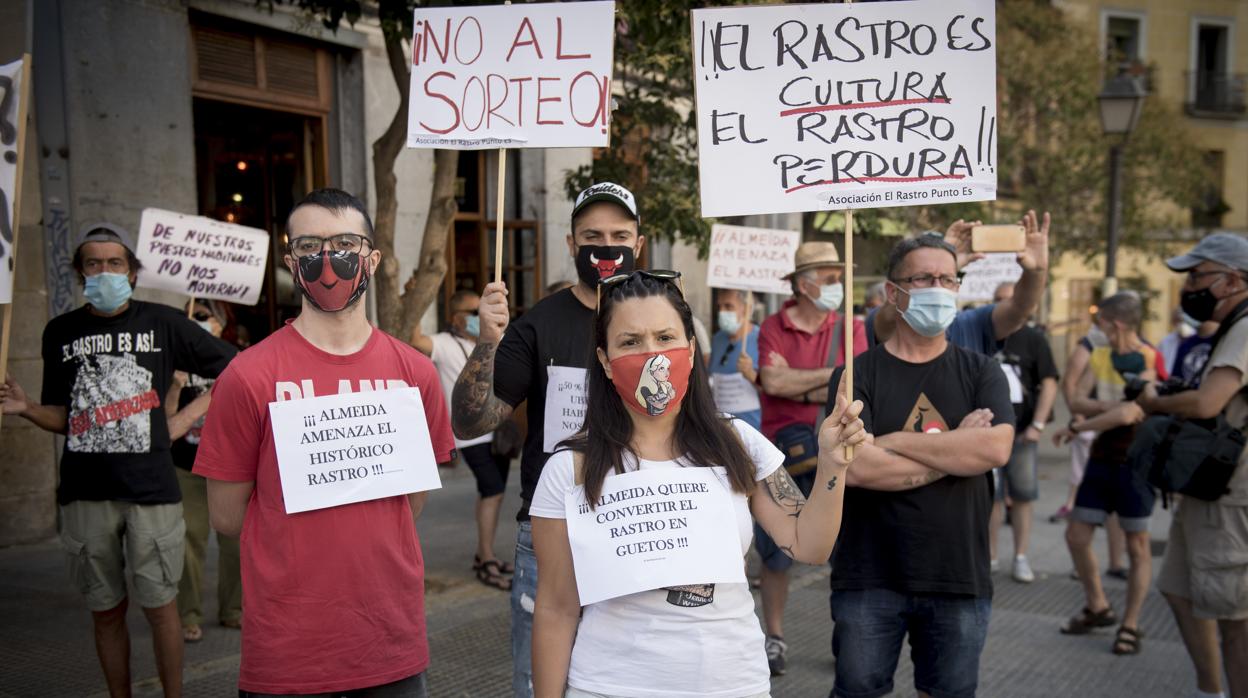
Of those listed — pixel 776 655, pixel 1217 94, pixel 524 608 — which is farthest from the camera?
pixel 1217 94

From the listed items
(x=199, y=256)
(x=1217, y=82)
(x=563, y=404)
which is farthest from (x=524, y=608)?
(x=1217, y=82)

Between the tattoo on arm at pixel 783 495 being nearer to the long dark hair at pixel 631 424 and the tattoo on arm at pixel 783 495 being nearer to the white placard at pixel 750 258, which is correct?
the long dark hair at pixel 631 424

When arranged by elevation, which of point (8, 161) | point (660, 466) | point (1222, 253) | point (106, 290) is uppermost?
point (8, 161)

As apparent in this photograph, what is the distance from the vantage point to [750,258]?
26.2 ft

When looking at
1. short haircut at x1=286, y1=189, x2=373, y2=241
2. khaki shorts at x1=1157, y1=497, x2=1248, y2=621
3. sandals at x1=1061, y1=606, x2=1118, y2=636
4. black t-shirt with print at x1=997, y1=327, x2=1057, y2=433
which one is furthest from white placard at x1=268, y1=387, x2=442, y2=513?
black t-shirt with print at x1=997, y1=327, x2=1057, y2=433

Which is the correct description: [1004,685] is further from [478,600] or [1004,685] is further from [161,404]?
[161,404]

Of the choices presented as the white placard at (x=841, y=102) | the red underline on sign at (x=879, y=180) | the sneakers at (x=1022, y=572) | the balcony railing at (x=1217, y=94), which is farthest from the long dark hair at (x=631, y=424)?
the balcony railing at (x=1217, y=94)

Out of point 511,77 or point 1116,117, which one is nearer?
point 511,77

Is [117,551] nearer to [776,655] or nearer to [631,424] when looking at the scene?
[631,424]

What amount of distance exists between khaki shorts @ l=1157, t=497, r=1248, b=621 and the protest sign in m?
4.88

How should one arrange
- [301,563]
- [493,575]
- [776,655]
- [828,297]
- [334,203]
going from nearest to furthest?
[301,563] < [334,203] < [776,655] < [828,297] < [493,575]

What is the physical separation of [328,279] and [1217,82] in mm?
35373

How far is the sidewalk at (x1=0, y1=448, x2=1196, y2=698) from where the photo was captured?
4.85 meters

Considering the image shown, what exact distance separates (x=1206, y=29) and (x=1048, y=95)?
1887 cm
